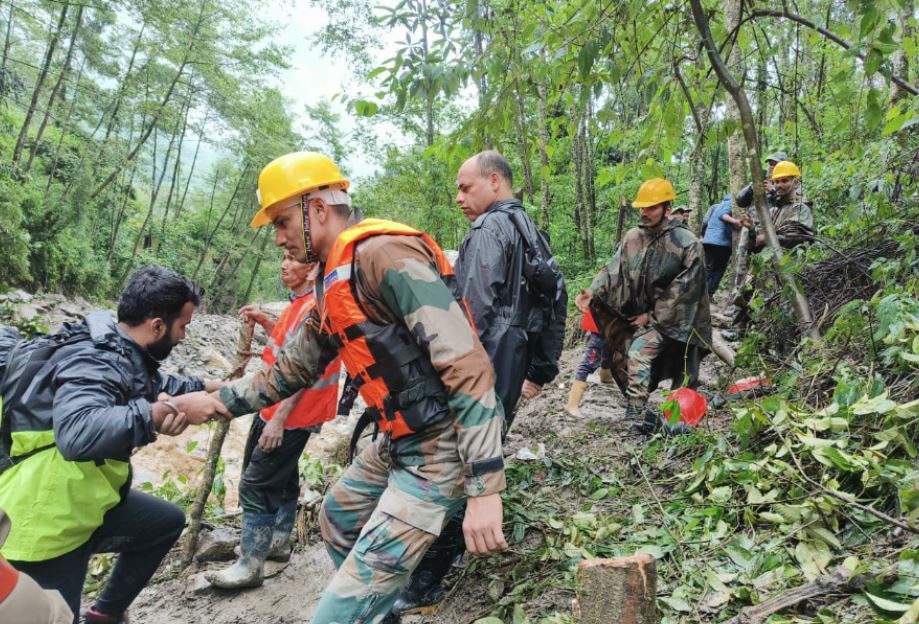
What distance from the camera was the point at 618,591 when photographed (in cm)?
164

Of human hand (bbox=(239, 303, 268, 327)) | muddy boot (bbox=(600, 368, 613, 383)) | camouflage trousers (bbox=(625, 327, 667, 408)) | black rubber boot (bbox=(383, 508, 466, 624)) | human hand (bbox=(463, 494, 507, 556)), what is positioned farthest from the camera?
muddy boot (bbox=(600, 368, 613, 383))

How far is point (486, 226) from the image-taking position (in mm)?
3244

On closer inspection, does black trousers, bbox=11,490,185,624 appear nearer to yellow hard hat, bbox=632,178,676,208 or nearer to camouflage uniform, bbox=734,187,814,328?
yellow hard hat, bbox=632,178,676,208

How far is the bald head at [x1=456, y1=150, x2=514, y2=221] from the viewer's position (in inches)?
137

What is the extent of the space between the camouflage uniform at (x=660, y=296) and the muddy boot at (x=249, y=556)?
9.57ft

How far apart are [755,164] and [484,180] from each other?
178 centimetres

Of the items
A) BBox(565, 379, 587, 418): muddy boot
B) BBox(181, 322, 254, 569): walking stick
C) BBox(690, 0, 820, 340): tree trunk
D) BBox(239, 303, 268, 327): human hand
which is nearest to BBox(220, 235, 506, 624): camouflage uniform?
BBox(239, 303, 268, 327): human hand

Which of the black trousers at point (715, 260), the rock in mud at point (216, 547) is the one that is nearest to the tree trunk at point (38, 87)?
the rock in mud at point (216, 547)

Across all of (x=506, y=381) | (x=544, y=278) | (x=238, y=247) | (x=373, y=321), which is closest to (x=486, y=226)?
(x=544, y=278)

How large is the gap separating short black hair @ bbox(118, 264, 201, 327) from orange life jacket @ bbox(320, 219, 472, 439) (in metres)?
1.24

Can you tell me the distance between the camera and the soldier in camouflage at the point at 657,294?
447 cm

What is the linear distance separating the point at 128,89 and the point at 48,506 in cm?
1991

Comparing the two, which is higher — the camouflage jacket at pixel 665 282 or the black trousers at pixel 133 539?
the camouflage jacket at pixel 665 282

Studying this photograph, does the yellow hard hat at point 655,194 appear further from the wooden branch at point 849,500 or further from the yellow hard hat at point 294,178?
the yellow hard hat at point 294,178
